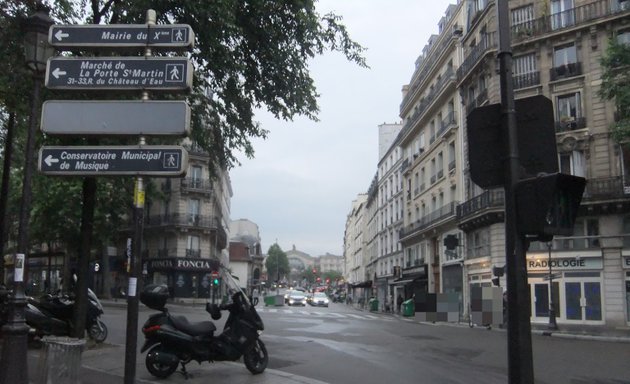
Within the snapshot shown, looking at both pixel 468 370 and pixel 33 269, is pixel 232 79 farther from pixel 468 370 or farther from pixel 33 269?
pixel 33 269

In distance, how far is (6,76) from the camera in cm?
1030

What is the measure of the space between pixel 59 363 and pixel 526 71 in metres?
30.3

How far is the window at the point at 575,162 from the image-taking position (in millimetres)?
29141

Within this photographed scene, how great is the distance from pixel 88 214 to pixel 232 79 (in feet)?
12.9

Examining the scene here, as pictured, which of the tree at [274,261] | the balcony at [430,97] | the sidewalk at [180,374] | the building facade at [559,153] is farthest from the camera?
the tree at [274,261]

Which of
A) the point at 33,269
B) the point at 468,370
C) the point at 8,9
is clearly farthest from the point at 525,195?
the point at 33,269

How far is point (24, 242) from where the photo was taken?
7.07m

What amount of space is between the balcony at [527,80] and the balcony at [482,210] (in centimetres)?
594

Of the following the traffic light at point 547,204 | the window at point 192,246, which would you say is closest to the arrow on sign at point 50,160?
the traffic light at point 547,204

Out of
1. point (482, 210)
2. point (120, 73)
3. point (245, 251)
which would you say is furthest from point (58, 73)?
point (245, 251)

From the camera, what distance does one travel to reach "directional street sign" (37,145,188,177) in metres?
6.45

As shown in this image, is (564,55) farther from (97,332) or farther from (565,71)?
(97,332)

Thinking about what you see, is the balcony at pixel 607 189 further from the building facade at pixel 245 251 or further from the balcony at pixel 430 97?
the building facade at pixel 245 251

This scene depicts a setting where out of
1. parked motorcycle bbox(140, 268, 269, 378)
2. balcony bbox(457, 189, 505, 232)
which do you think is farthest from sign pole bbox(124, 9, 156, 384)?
balcony bbox(457, 189, 505, 232)
